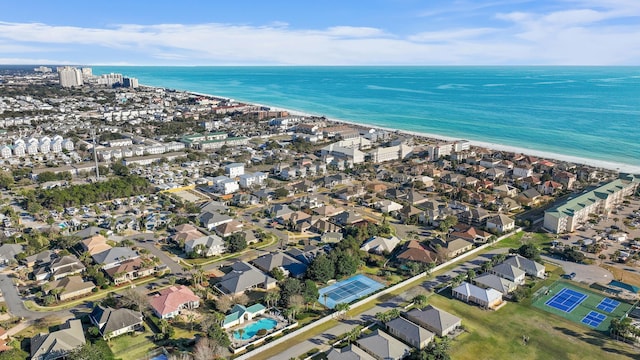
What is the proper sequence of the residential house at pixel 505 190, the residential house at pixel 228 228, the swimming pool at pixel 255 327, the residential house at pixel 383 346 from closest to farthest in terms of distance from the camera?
1. the residential house at pixel 383 346
2. the swimming pool at pixel 255 327
3. the residential house at pixel 228 228
4. the residential house at pixel 505 190

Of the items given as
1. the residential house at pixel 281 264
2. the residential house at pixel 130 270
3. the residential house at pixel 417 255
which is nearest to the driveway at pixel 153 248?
the residential house at pixel 130 270

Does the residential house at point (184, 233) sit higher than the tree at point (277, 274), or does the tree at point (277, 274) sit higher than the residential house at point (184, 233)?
the residential house at point (184, 233)

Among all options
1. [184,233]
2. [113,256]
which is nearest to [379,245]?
[184,233]

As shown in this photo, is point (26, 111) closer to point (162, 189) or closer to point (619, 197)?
point (162, 189)

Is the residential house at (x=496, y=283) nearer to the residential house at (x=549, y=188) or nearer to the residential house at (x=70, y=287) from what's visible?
the residential house at (x=549, y=188)

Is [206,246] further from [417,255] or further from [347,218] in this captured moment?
[417,255]

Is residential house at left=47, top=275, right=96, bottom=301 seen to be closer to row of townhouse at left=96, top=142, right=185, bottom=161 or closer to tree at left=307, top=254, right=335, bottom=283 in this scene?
tree at left=307, top=254, right=335, bottom=283

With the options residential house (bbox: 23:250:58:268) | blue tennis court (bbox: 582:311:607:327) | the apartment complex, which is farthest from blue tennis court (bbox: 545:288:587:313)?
residential house (bbox: 23:250:58:268)

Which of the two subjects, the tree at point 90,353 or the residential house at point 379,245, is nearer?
the tree at point 90,353
